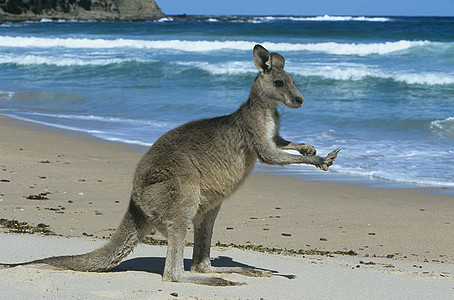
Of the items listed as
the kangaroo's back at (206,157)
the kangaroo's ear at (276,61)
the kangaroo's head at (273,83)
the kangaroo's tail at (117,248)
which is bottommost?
the kangaroo's tail at (117,248)

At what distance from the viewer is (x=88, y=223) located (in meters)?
6.01

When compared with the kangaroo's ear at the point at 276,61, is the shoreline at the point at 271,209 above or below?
below

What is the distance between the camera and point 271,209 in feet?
22.7

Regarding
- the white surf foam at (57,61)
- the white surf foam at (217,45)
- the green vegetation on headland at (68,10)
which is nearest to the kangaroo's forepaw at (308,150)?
the white surf foam at (57,61)

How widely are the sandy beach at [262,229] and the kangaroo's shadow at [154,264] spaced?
4 cm

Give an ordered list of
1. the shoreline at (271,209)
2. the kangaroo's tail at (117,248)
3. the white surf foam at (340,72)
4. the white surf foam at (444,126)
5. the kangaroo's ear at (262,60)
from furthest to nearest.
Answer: the white surf foam at (340,72), the white surf foam at (444,126), the shoreline at (271,209), the kangaroo's ear at (262,60), the kangaroo's tail at (117,248)

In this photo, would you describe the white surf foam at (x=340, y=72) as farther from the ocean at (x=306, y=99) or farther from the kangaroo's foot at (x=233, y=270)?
the kangaroo's foot at (x=233, y=270)

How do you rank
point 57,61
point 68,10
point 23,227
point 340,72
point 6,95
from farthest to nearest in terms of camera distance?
point 68,10, point 57,61, point 340,72, point 6,95, point 23,227

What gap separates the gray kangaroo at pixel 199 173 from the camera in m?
4.00

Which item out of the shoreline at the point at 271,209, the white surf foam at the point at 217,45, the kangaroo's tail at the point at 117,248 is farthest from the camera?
the white surf foam at the point at 217,45

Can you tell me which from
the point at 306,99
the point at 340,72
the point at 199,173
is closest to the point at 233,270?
the point at 199,173

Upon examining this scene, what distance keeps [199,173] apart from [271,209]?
2.90 meters

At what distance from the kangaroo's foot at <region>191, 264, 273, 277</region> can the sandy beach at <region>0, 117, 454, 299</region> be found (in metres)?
0.11

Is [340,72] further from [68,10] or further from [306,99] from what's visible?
[68,10]
